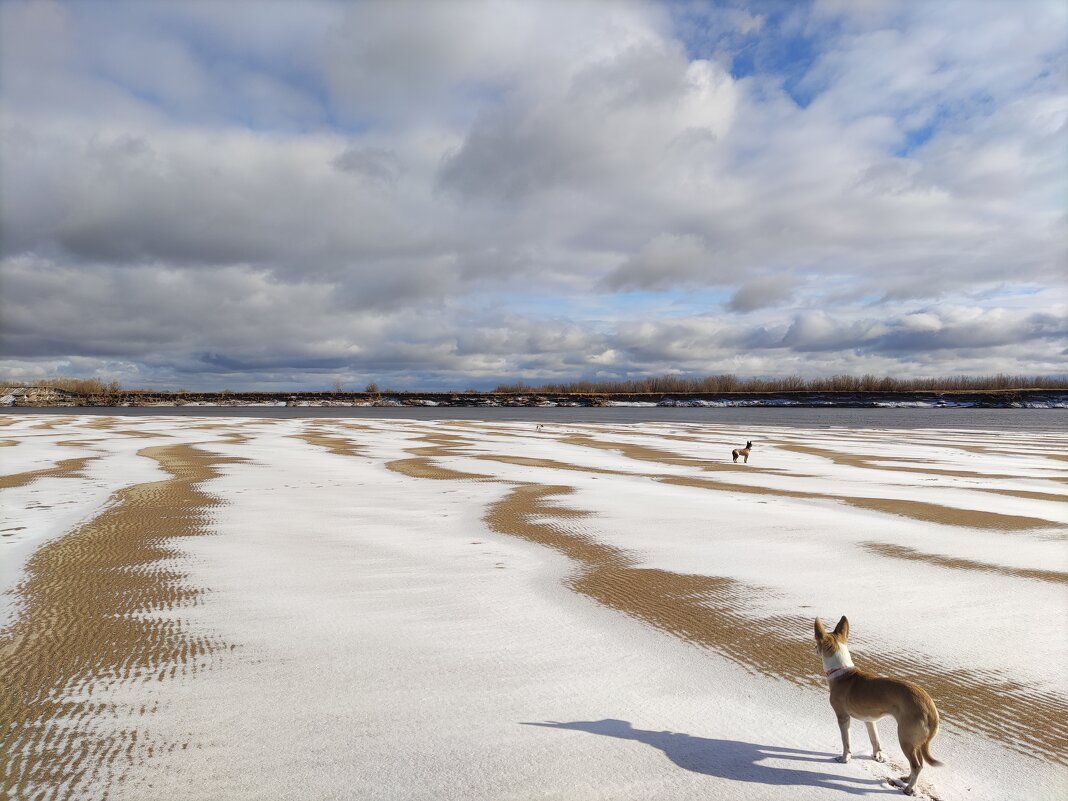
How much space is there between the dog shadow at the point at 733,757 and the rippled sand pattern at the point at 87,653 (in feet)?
7.44

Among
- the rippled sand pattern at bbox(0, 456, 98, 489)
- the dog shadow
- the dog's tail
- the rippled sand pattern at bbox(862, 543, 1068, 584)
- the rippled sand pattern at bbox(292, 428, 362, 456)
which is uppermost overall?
the dog's tail

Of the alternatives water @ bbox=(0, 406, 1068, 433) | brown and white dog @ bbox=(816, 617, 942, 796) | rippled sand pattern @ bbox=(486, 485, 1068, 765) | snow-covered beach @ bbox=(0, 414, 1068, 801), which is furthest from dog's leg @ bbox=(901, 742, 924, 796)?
water @ bbox=(0, 406, 1068, 433)

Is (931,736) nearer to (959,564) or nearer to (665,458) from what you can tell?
(959,564)

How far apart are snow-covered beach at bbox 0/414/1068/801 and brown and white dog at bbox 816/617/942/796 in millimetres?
246

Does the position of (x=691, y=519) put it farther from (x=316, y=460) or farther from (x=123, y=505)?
(x=316, y=460)

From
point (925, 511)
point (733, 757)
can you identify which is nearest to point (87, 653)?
point (733, 757)

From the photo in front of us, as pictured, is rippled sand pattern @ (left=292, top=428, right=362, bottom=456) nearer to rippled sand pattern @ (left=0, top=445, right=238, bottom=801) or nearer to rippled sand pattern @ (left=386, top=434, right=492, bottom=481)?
rippled sand pattern @ (left=386, top=434, right=492, bottom=481)

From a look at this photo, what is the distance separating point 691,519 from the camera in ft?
30.4

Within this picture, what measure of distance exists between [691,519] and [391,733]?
261 inches

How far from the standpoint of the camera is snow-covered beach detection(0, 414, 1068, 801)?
10.1ft

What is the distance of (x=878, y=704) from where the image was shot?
2.82 metres

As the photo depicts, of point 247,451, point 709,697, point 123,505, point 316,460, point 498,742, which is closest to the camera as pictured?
point 498,742

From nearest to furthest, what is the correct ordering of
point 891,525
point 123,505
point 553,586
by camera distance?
point 553,586 < point 891,525 < point 123,505

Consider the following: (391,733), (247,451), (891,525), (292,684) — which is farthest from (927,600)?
(247,451)
